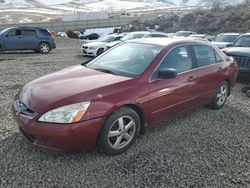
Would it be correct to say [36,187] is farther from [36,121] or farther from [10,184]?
[36,121]

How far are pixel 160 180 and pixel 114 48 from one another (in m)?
2.68

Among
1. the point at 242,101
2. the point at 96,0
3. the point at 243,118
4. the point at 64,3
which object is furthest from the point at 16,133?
the point at 96,0

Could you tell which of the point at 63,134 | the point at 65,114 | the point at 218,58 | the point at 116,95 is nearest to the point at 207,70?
the point at 218,58

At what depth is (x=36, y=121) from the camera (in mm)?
3094

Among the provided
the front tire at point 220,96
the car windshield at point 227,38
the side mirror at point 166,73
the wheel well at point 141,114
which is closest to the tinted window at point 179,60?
the side mirror at point 166,73

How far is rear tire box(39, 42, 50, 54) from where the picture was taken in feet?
49.6

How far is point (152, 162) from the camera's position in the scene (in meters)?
3.44

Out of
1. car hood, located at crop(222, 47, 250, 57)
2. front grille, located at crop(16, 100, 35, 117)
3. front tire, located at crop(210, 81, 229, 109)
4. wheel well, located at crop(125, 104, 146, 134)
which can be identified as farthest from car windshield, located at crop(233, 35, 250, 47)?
front grille, located at crop(16, 100, 35, 117)

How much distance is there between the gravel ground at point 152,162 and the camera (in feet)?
10.0

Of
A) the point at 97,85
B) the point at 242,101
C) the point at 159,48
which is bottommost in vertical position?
the point at 242,101

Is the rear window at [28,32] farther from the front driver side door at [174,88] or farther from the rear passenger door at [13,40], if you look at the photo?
the front driver side door at [174,88]

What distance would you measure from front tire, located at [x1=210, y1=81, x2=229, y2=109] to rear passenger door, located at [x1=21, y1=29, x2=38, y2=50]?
12199 millimetres

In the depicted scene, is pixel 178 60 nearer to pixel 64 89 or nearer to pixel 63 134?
pixel 64 89

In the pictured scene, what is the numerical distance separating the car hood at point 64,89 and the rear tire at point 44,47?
11.9 m
